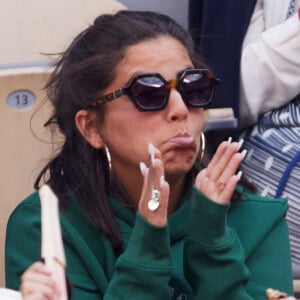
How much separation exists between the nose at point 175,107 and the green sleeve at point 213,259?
16cm

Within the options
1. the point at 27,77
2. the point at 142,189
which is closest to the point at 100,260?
the point at 142,189

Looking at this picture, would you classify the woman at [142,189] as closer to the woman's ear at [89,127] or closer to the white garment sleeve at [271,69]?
the woman's ear at [89,127]

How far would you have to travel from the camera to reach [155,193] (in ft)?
5.21

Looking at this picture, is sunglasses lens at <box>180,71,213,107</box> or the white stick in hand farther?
sunglasses lens at <box>180,71,213,107</box>

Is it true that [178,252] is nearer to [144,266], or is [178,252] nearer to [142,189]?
[142,189]

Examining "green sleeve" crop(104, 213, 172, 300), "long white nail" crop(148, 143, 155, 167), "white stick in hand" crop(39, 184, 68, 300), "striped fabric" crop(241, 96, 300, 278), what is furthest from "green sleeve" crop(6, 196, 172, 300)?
"striped fabric" crop(241, 96, 300, 278)

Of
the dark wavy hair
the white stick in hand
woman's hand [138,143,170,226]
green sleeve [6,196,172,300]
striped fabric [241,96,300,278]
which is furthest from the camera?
striped fabric [241,96,300,278]

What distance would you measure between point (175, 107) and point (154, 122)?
5 cm

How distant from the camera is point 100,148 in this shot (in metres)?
1.96

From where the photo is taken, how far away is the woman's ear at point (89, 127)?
6.38ft

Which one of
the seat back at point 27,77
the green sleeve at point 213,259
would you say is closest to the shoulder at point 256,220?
the green sleeve at point 213,259

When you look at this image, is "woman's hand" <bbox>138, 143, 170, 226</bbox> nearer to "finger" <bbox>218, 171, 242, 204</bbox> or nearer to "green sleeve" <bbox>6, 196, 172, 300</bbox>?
"green sleeve" <bbox>6, 196, 172, 300</bbox>

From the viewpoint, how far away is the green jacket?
1.69 metres

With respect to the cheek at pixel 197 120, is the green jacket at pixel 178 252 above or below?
below
